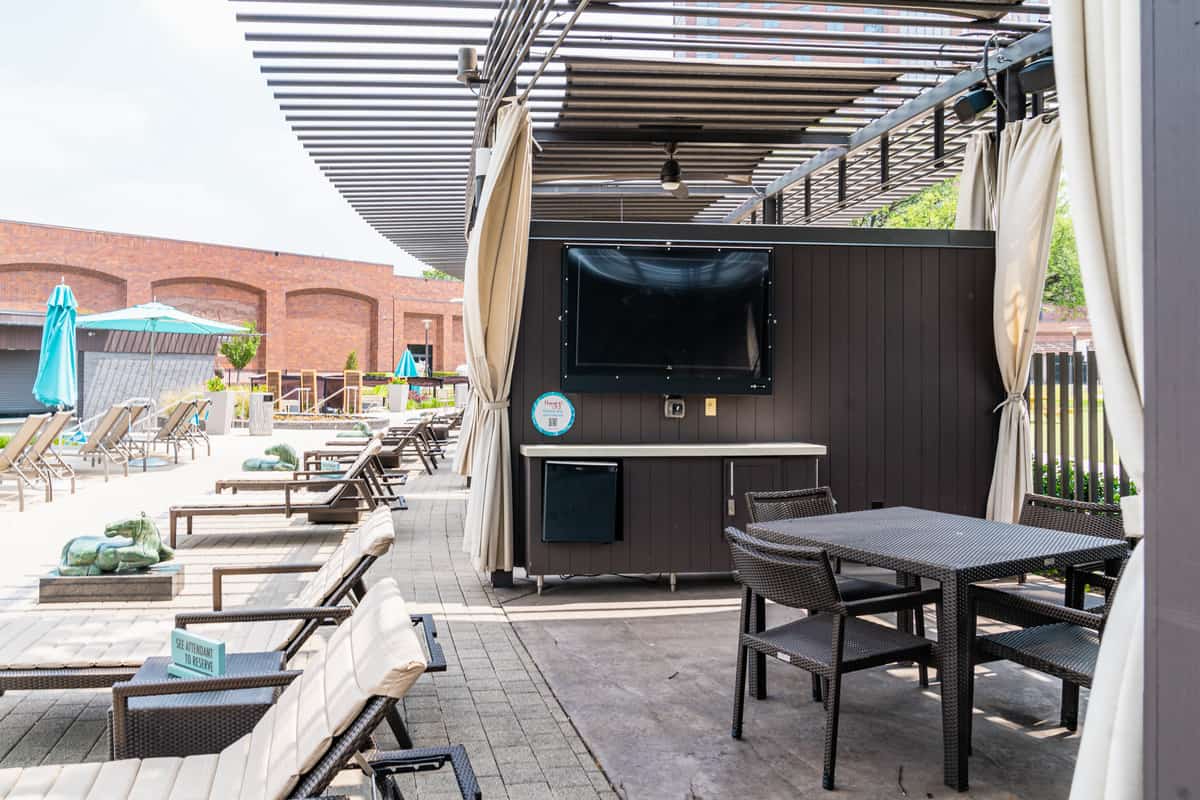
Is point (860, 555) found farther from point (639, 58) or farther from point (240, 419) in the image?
point (240, 419)

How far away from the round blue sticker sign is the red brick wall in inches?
866

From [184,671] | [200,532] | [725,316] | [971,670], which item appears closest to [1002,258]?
[725,316]

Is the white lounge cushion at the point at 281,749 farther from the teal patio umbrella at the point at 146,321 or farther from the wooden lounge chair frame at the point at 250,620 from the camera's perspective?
the teal patio umbrella at the point at 146,321

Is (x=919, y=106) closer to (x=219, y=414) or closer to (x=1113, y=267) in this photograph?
(x=1113, y=267)

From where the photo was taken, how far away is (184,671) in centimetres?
315

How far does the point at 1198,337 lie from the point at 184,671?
298 centimetres

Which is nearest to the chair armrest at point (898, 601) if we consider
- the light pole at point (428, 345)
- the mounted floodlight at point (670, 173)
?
the mounted floodlight at point (670, 173)

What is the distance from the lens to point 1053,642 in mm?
3447

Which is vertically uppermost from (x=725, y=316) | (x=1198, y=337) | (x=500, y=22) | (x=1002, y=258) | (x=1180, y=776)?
(x=500, y=22)

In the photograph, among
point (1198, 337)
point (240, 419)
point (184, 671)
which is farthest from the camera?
point (240, 419)

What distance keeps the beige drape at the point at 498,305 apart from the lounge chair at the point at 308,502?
6.32 feet

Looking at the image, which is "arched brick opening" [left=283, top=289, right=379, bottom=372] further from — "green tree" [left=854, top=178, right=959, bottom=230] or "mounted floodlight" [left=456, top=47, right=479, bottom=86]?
"mounted floodlight" [left=456, top=47, right=479, bottom=86]

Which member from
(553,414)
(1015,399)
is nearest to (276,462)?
(553,414)

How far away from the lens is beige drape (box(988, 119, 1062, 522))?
654 centimetres
